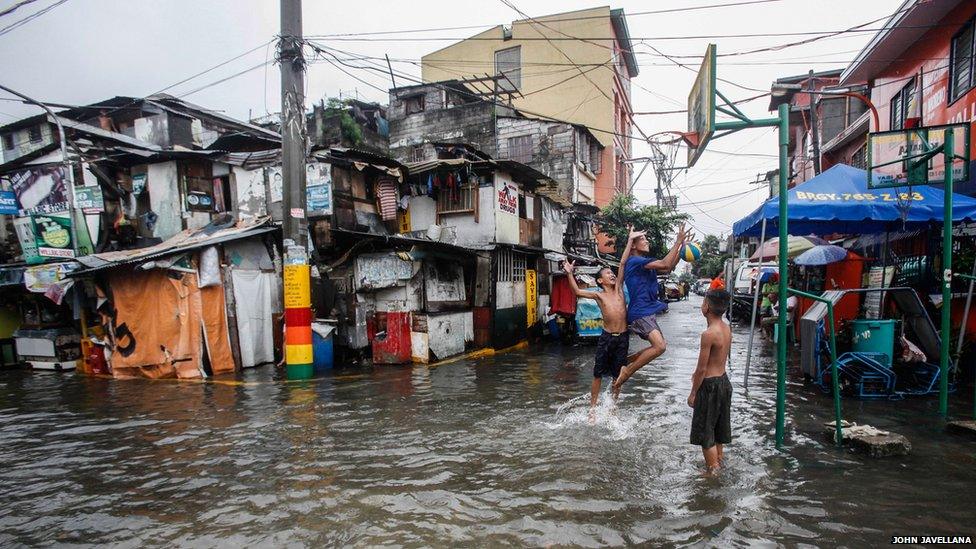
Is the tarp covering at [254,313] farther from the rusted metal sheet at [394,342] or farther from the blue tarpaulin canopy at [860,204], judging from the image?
the blue tarpaulin canopy at [860,204]


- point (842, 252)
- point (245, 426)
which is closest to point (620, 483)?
point (245, 426)

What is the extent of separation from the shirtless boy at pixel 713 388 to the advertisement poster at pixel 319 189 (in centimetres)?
1140

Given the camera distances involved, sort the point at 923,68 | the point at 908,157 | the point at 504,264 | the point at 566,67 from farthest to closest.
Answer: the point at 566,67, the point at 504,264, the point at 923,68, the point at 908,157

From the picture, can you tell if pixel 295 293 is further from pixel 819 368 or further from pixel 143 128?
pixel 143 128

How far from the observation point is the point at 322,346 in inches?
461

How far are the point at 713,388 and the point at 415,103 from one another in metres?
25.6

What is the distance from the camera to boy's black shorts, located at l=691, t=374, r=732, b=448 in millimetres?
4258

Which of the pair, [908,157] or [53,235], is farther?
[53,235]

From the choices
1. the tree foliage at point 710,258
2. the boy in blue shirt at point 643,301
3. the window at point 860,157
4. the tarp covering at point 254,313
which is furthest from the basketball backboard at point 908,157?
the tree foliage at point 710,258

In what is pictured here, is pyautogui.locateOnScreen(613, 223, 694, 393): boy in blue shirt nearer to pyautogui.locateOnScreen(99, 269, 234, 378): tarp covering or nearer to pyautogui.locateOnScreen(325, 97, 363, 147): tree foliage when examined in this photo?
pyautogui.locateOnScreen(99, 269, 234, 378): tarp covering

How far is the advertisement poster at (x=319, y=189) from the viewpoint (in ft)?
44.3

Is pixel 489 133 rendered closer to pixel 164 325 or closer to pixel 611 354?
pixel 164 325

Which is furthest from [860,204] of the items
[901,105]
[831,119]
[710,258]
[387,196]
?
[710,258]

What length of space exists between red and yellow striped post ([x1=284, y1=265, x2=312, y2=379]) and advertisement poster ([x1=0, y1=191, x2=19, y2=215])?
9.63m
